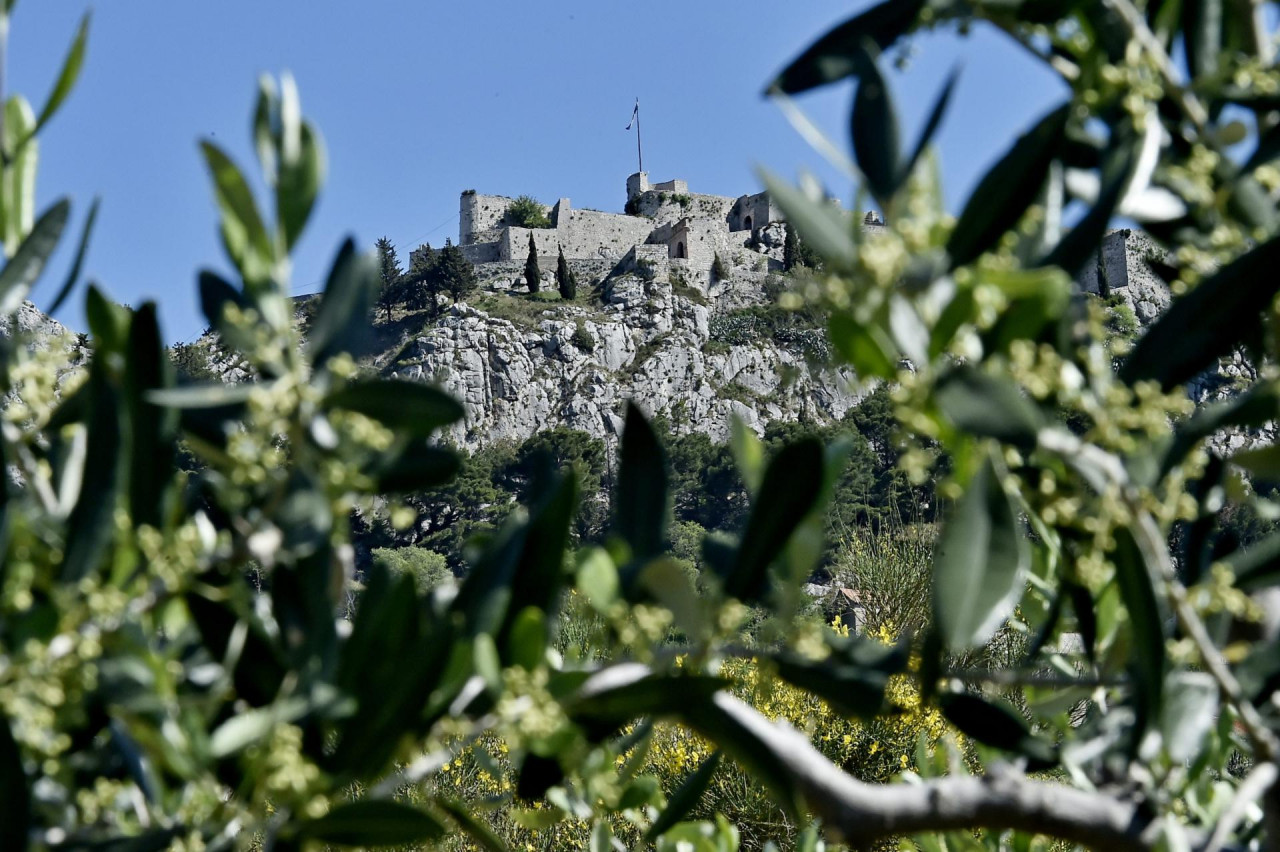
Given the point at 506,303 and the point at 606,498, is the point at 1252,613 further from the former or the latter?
the point at 506,303

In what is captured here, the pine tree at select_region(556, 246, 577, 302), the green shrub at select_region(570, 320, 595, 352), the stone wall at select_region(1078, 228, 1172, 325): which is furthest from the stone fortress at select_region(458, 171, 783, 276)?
the stone wall at select_region(1078, 228, 1172, 325)

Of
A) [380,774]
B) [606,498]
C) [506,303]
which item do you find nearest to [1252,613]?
[380,774]

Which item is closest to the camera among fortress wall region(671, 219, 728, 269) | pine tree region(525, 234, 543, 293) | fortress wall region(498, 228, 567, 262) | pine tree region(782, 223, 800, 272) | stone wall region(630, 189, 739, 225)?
pine tree region(782, 223, 800, 272)

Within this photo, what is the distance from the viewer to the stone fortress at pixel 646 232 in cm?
3503

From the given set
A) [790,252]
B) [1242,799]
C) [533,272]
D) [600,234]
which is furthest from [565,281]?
[1242,799]

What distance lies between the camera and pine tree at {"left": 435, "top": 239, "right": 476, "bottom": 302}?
1358 inches

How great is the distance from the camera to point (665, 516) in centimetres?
65

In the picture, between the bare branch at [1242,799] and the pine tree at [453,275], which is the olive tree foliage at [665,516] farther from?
the pine tree at [453,275]

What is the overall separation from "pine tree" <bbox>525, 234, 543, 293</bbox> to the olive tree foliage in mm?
34632

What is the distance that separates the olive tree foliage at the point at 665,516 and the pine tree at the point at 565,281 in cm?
3376

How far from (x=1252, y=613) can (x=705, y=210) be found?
36988 millimetres

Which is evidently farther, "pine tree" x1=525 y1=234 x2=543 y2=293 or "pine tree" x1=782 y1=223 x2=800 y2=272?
"pine tree" x1=525 y1=234 x2=543 y2=293

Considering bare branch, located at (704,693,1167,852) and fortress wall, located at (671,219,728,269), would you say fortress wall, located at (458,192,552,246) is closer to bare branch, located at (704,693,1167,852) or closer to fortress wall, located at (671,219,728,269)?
fortress wall, located at (671,219,728,269)

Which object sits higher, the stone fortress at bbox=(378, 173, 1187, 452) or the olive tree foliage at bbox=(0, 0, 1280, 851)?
the stone fortress at bbox=(378, 173, 1187, 452)
